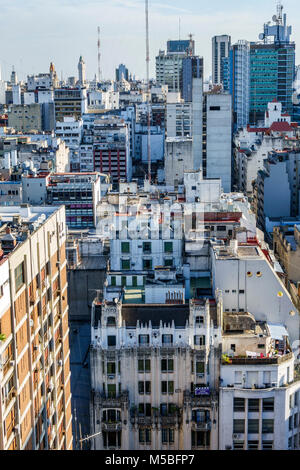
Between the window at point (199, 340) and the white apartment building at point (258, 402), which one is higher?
the window at point (199, 340)

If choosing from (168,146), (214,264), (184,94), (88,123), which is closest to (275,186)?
(168,146)

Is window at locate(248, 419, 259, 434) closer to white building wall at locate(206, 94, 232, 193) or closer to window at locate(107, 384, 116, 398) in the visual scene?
window at locate(107, 384, 116, 398)

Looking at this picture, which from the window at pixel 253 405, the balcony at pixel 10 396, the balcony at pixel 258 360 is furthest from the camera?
the balcony at pixel 258 360

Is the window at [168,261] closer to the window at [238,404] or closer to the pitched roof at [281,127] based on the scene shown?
the window at [238,404]

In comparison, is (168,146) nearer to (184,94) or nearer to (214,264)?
(214,264)

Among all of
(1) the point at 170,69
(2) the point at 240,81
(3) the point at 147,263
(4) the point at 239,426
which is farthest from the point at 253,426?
(1) the point at 170,69

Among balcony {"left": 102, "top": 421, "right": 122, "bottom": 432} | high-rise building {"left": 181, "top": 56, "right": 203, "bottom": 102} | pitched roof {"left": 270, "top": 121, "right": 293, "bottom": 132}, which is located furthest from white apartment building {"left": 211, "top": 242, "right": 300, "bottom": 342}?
high-rise building {"left": 181, "top": 56, "right": 203, "bottom": 102}

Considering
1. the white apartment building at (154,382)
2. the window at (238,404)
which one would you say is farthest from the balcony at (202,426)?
the window at (238,404)

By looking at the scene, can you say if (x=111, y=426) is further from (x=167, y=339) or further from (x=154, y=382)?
(x=167, y=339)
